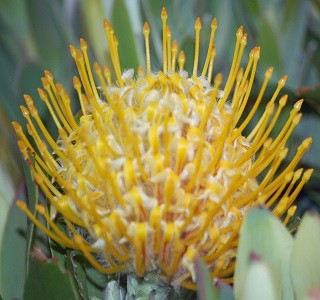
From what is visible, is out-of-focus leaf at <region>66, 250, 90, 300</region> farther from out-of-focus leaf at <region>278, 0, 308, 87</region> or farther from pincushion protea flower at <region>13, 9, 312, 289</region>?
out-of-focus leaf at <region>278, 0, 308, 87</region>

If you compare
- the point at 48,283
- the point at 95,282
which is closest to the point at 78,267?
the point at 95,282

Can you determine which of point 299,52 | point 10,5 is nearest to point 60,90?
point 10,5

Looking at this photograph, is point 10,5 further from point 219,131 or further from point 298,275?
point 298,275

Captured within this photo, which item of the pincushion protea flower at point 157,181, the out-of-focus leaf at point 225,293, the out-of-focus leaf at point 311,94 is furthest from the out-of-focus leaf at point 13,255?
the out-of-focus leaf at point 311,94

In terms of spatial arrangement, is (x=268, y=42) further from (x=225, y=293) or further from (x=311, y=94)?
(x=225, y=293)

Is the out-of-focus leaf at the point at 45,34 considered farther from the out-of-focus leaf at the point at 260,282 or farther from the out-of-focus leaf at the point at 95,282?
the out-of-focus leaf at the point at 260,282
